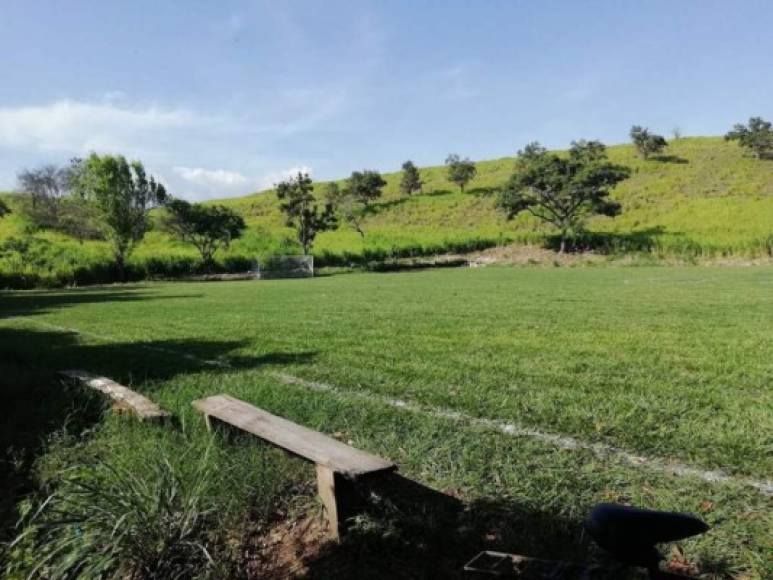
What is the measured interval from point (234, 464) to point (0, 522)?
1.27 m

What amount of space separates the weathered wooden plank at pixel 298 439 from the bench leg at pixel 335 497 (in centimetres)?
6

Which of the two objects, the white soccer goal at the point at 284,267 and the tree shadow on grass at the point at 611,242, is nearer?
the white soccer goal at the point at 284,267

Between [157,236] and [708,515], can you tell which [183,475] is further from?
[157,236]

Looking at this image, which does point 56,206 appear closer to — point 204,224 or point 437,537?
point 204,224

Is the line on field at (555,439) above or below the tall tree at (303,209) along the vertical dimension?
below

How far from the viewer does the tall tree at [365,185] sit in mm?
66188

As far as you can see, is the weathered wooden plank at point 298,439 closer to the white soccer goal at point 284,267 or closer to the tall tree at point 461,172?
the white soccer goal at point 284,267

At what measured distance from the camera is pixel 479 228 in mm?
54906

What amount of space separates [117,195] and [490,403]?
32.6m

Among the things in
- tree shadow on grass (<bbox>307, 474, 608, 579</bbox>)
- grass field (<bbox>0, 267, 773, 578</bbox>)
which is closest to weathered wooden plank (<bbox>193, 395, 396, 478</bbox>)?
grass field (<bbox>0, 267, 773, 578</bbox>)

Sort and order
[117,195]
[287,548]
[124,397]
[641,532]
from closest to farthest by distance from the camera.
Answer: [641,532] < [287,548] < [124,397] < [117,195]

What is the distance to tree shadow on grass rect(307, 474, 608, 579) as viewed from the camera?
2502mm

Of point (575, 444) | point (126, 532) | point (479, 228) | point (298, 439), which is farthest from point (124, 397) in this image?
point (479, 228)

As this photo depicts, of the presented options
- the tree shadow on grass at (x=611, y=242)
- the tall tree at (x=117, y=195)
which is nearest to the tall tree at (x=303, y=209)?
the tall tree at (x=117, y=195)
